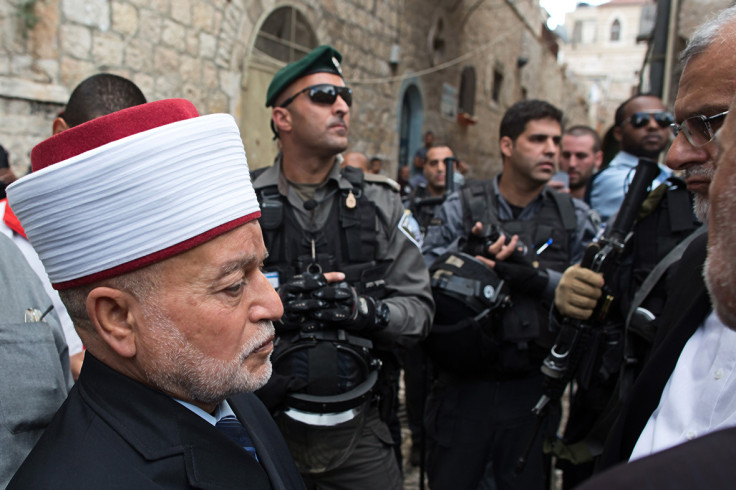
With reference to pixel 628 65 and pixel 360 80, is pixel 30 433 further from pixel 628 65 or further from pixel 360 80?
pixel 628 65

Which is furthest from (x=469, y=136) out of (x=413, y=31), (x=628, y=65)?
(x=628, y=65)

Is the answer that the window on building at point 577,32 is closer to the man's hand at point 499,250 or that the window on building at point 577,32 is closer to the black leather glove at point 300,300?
the man's hand at point 499,250

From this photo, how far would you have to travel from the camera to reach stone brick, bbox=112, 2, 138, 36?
4992 millimetres

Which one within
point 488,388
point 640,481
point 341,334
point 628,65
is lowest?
point 488,388

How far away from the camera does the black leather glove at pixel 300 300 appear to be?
6.91 feet

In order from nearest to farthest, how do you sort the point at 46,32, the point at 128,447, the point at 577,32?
the point at 128,447 → the point at 46,32 → the point at 577,32

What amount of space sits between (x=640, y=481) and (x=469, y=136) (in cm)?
1539

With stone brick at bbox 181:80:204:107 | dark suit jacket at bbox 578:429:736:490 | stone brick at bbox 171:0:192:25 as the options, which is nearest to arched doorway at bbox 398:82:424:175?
stone brick at bbox 181:80:204:107

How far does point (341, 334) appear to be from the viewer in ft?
7.25

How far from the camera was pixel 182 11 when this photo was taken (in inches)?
226

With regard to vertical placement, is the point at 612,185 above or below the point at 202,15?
below

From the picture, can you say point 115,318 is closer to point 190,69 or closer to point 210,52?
point 190,69

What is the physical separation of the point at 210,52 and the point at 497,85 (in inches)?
515

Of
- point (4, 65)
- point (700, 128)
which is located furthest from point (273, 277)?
point (4, 65)
